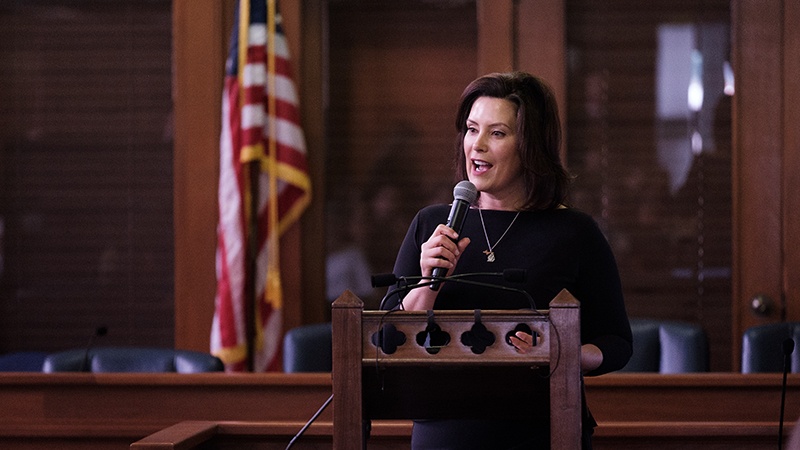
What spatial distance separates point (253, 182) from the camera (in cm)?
422

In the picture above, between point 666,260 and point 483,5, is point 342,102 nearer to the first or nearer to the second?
point 483,5

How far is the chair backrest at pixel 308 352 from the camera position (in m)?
3.21

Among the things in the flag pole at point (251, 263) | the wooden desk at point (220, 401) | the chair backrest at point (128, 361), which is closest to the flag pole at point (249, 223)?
the flag pole at point (251, 263)

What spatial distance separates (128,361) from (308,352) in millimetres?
570

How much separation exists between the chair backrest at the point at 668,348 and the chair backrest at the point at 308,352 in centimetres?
98

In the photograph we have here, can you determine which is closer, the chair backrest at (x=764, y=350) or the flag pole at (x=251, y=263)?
the chair backrest at (x=764, y=350)

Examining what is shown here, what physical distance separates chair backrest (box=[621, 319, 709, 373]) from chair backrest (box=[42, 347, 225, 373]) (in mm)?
1334

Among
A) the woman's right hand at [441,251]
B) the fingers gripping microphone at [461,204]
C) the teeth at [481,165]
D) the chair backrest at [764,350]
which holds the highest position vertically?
the teeth at [481,165]

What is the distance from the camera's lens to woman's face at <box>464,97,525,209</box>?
1826 millimetres

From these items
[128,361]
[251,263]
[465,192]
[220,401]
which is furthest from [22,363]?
[465,192]

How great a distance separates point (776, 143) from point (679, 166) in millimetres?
412

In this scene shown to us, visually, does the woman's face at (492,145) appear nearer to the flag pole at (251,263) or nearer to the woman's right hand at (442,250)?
the woman's right hand at (442,250)

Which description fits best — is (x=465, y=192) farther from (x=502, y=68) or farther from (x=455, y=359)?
(x=502, y=68)

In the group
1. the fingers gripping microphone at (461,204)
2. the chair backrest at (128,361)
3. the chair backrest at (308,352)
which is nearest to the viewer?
the fingers gripping microphone at (461,204)
